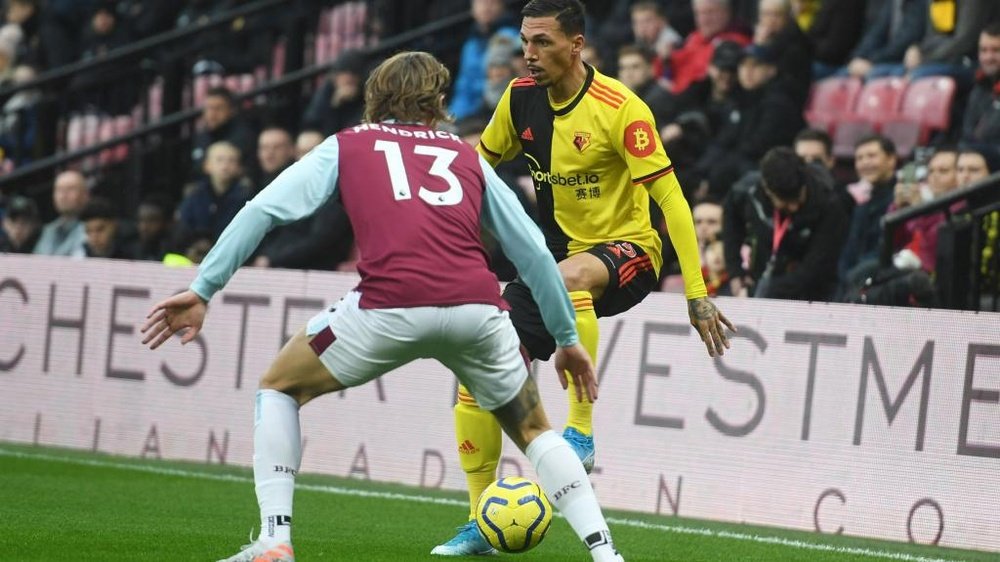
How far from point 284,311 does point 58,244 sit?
4475 mm

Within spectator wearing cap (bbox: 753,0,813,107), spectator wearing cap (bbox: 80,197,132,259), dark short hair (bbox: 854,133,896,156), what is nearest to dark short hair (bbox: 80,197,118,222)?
spectator wearing cap (bbox: 80,197,132,259)

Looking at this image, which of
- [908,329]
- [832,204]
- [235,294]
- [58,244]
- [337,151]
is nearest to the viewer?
[337,151]

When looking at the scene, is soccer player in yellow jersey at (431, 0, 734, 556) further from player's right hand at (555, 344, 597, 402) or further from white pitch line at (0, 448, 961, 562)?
white pitch line at (0, 448, 961, 562)

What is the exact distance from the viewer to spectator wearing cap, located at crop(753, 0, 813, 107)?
13.8 meters

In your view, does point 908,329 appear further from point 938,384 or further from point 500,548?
point 500,548

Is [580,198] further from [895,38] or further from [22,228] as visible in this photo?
[22,228]

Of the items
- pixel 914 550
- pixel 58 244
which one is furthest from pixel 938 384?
pixel 58 244

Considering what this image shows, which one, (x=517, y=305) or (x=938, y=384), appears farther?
(x=938, y=384)

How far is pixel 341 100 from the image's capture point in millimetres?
15875

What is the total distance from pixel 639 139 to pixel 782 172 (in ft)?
11.9

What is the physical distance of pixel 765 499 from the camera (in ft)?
32.1

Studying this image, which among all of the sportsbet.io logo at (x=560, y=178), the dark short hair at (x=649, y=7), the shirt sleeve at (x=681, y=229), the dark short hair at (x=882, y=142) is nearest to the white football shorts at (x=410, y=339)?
the shirt sleeve at (x=681, y=229)

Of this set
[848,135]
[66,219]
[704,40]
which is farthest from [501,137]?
[66,219]

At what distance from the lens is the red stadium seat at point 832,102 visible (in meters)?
14.0
